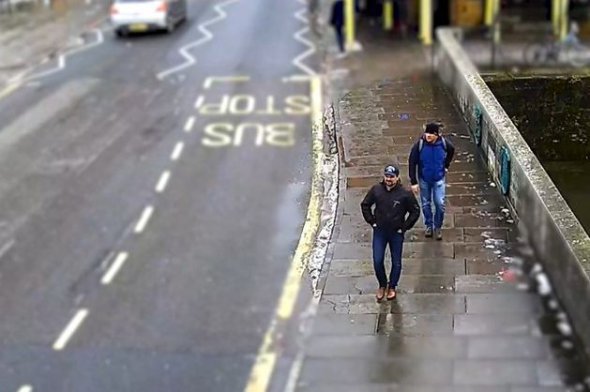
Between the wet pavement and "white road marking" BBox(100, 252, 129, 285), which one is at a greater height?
the wet pavement

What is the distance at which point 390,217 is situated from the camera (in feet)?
30.5

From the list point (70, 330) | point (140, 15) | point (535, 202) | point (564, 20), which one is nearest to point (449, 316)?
point (535, 202)

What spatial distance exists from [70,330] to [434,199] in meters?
5.12

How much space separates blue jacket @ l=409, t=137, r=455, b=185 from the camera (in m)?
10.6

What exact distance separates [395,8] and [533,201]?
19.6 meters

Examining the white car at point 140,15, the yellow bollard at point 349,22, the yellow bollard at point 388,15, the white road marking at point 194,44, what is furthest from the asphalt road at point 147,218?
the white car at point 140,15

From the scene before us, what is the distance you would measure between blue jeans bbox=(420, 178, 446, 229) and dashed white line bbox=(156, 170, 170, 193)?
7573 mm

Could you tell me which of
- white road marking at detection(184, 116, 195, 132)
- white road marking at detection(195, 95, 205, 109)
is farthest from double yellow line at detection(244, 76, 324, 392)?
white road marking at detection(195, 95, 205, 109)

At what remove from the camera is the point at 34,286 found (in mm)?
13914

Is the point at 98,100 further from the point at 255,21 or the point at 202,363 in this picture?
the point at 202,363

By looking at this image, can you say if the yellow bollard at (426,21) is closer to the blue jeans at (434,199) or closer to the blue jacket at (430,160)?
the blue jeans at (434,199)

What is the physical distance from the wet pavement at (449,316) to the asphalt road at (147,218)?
7.05 ft

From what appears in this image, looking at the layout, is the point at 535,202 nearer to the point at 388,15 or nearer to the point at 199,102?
the point at 199,102

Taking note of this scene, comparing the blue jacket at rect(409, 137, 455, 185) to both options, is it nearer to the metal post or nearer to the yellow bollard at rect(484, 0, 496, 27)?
the metal post
